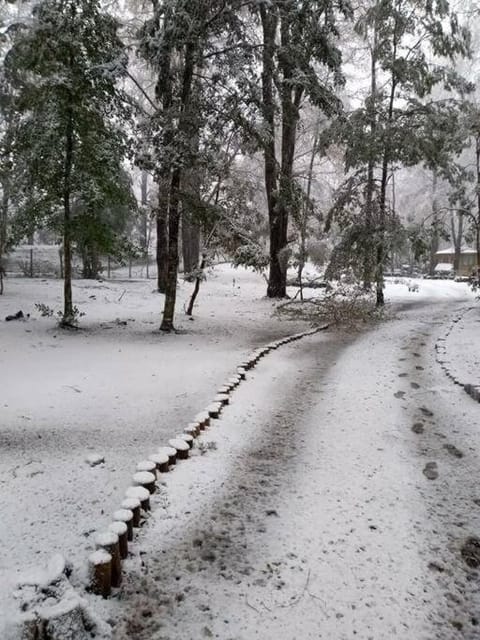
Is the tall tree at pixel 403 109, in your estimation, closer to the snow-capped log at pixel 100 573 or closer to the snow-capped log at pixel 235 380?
the snow-capped log at pixel 235 380

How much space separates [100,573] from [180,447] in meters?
1.71

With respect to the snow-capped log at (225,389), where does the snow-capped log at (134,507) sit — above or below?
below

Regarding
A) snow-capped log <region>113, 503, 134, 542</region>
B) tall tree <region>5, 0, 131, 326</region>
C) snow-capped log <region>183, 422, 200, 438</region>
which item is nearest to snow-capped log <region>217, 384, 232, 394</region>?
snow-capped log <region>183, 422, 200, 438</region>

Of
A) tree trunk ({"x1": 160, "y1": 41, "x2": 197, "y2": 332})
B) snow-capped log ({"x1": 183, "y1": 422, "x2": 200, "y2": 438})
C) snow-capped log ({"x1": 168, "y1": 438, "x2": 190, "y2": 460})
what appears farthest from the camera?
tree trunk ({"x1": 160, "y1": 41, "x2": 197, "y2": 332})

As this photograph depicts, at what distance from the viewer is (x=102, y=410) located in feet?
17.7

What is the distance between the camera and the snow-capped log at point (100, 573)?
8.29 ft

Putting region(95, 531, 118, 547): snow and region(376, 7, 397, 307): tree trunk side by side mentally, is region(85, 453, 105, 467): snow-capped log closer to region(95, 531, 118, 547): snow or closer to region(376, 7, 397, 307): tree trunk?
region(95, 531, 118, 547): snow

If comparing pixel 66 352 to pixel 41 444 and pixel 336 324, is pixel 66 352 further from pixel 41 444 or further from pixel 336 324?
pixel 336 324

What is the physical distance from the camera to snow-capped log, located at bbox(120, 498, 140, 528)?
312cm

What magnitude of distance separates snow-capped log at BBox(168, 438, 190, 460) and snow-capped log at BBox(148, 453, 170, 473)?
260 millimetres

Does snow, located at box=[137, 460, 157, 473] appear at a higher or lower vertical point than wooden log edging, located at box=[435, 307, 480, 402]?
lower

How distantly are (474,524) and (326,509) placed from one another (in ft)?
3.50

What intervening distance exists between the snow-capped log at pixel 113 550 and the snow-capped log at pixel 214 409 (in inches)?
98.2

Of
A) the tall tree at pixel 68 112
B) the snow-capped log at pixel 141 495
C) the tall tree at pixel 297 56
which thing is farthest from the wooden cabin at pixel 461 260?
the snow-capped log at pixel 141 495
